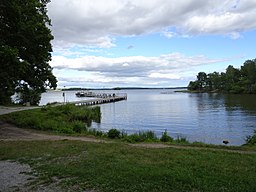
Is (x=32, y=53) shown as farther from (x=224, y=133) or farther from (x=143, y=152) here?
(x=224, y=133)

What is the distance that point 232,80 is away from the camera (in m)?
151

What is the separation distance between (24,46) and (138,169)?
17328mm

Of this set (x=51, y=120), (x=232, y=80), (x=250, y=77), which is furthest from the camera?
(x=232, y=80)

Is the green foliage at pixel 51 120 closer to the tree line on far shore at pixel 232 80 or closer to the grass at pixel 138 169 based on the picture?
the grass at pixel 138 169

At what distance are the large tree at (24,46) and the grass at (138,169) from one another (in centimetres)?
755

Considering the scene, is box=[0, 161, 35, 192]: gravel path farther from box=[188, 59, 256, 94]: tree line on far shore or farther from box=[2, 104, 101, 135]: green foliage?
box=[188, 59, 256, 94]: tree line on far shore

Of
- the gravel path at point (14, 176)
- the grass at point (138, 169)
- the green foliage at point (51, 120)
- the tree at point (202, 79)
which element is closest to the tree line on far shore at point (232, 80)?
the tree at point (202, 79)

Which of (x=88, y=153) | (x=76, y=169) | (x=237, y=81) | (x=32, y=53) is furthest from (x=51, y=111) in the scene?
(x=237, y=81)

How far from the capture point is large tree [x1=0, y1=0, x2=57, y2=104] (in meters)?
17.7

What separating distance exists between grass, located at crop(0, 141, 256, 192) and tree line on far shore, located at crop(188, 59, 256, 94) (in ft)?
410

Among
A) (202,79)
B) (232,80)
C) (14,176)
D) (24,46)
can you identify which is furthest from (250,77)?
(14,176)

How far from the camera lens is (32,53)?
24391 millimetres

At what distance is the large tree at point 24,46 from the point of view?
1769 centimetres

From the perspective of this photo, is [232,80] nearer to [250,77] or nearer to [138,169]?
[250,77]
